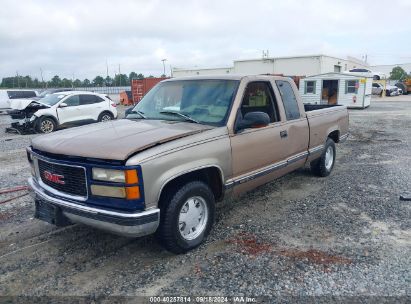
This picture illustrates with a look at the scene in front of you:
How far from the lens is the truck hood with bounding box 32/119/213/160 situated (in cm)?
316

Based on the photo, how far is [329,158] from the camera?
677 centimetres

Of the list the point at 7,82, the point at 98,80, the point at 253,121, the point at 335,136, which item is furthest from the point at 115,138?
the point at 98,80

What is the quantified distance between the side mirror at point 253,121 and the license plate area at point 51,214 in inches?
82.7

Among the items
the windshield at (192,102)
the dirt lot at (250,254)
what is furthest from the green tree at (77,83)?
the windshield at (192,102)

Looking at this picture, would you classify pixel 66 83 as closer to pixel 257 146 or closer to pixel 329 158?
pixel 329 158

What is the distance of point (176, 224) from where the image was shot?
348 cm

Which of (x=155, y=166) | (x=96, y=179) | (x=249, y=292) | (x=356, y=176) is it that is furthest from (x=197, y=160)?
(x=356, y=176)

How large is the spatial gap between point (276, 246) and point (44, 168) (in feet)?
8.73

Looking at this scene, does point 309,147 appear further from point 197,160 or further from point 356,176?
point 197,160

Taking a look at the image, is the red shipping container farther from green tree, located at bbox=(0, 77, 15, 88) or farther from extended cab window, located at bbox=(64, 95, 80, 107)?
green tree, located at bbox=(0, 77, 15, 88)

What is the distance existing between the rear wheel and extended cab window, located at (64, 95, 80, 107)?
99 cm

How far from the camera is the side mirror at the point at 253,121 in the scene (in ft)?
13.0

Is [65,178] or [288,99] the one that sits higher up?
[288,99]

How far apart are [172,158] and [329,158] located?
4.39 m
